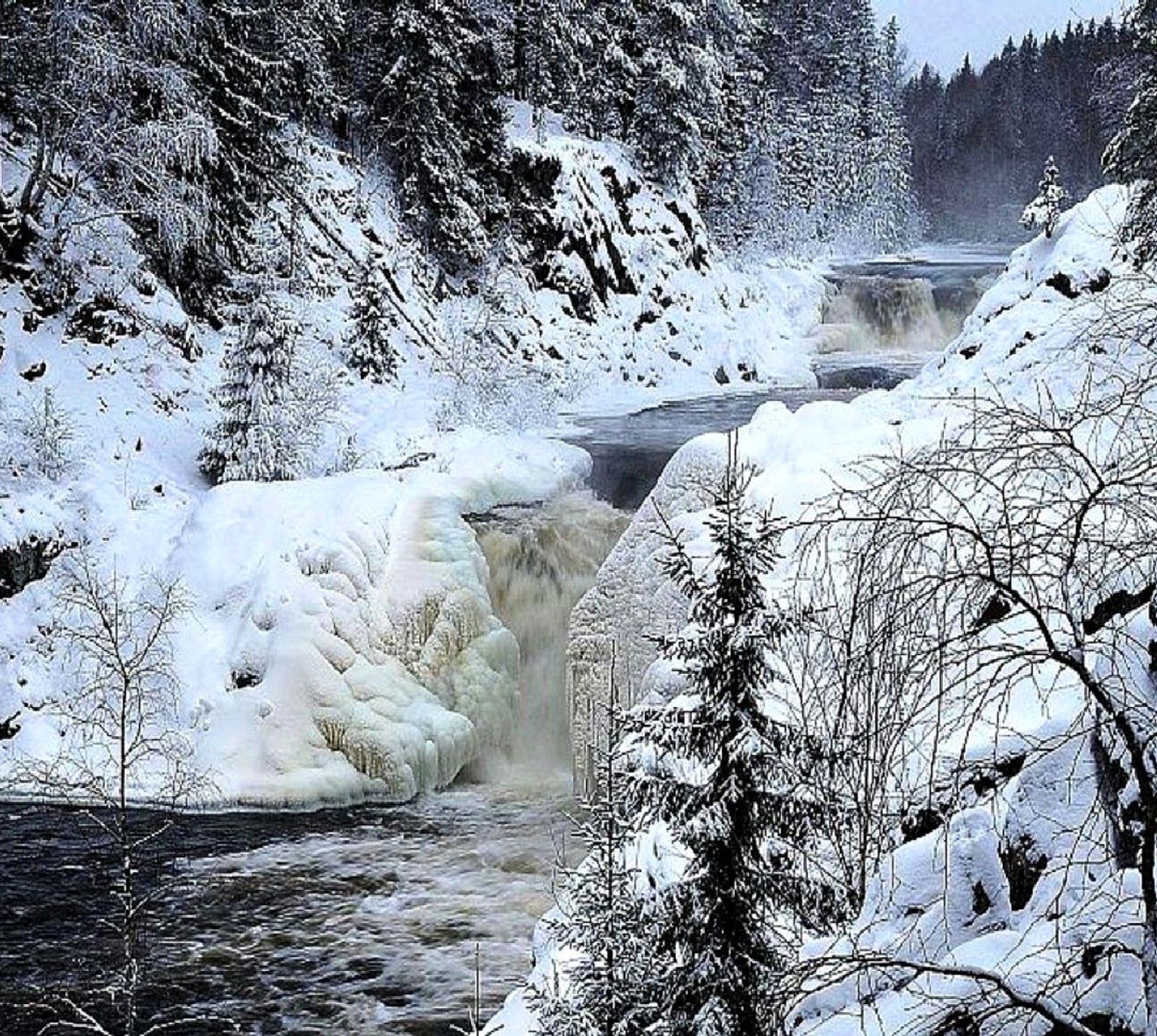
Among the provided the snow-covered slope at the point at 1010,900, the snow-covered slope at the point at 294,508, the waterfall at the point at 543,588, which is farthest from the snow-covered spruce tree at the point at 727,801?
the waterfall at the point at 543,588

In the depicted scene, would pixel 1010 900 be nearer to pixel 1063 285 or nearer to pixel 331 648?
pixel 331 648

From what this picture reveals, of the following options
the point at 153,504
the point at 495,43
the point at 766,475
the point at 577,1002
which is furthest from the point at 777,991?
the point at 495,43

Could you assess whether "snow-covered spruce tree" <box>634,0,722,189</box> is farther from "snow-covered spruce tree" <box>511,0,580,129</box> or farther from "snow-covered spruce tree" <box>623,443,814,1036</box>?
"snow-covered spruce tree" <box>623,443,814,1036</box>

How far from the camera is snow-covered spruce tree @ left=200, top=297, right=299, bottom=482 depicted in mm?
17750

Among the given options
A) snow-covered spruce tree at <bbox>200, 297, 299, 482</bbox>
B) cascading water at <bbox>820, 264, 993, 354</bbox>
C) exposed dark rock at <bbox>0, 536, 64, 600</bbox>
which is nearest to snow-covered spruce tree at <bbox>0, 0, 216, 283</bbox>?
snow-covered spruce tree at <bbox>200, 297, 299, 482</bbox>

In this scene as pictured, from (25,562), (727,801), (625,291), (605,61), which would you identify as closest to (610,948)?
(727,801)

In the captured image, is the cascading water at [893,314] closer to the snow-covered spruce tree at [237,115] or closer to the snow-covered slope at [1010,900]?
the snow-covered spruce tree at [237,115]

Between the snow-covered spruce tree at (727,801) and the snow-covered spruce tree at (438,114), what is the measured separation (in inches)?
1099

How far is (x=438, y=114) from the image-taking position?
3166 cm

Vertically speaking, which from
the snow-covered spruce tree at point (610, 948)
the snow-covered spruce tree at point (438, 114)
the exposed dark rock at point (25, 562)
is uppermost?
the snow-covered spruce tree at point (438, 114)

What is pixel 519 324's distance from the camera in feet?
109

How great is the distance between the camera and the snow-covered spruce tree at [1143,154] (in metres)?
13.1

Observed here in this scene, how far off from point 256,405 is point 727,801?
13.8 metres

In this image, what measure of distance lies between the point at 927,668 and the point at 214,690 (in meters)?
12.6
